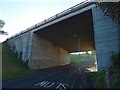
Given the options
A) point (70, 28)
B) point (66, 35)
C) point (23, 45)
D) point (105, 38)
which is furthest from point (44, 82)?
point (23, 45)

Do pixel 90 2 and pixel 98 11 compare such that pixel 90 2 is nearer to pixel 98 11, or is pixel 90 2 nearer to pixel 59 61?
pixel 98 11

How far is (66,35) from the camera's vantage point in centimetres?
4756

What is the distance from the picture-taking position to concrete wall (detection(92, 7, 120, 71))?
942 inches

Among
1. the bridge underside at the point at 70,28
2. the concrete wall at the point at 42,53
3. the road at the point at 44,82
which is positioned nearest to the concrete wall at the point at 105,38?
the road at the point at 44,82

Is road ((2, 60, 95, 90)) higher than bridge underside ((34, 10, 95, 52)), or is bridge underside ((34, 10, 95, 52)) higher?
bridge underside ((34, 10, 95, 52))

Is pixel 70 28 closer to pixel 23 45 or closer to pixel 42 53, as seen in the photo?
pixel 42 53

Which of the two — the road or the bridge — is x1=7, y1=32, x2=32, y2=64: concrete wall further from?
the road

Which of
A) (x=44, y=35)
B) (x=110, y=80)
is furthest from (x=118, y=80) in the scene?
(x=44, y=35)

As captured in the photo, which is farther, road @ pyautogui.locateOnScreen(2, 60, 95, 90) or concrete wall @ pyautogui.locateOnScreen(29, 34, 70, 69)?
concrete wall @ pyautogui.locateOnScreen(29, 34, 70, 69)

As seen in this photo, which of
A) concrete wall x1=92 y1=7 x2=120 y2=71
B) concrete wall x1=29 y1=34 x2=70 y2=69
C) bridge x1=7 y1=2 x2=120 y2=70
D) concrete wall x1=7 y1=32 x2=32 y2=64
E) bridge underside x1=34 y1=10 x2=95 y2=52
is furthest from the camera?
concrete wall x1=7 y1=32 x2=32 y2=64

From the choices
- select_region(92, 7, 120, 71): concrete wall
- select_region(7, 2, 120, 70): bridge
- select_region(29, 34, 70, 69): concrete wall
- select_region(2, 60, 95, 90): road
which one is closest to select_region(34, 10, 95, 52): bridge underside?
select_region(7, 2, 120, 70): bridge

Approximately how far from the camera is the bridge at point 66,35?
24750 millimetres

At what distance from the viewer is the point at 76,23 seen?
Result: 120ft

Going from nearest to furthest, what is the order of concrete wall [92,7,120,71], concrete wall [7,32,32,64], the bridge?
concrete wall [92,7,120,71], the bridge, concrete wall [7,32,32,64]
